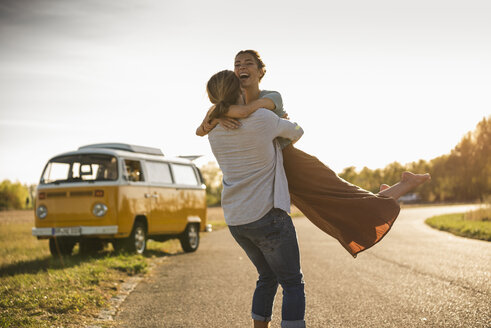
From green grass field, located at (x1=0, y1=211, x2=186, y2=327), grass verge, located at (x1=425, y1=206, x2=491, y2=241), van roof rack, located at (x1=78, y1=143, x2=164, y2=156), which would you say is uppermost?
van roof rack, located at (x1=78, y1=143, x2=164, y2=156)

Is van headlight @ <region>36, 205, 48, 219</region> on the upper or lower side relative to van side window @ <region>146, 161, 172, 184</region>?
lower

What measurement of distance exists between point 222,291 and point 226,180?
4.14 meters

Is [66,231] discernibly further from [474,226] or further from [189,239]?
[474,226]

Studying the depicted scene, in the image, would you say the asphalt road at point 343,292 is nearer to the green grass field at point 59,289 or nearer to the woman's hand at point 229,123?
the green grass field at point 59,289

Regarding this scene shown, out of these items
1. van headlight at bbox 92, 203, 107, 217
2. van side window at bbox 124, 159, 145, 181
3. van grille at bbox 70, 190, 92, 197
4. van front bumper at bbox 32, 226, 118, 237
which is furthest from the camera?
van side window at bbox 124, 159, 145, 181

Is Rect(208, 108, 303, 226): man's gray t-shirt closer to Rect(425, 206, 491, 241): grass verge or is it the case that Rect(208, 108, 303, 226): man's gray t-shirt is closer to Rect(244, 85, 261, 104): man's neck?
Rect(244, 85, 261, 104): man's neck

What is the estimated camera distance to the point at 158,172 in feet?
42.6

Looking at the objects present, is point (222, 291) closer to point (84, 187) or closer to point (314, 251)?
point (84, 187)

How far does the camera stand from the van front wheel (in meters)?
13.8

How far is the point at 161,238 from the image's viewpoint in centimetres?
1339

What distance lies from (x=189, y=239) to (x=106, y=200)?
3181mm

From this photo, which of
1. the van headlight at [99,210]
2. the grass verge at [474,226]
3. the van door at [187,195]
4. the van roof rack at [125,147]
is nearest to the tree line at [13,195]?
the grass verge at [474,226]

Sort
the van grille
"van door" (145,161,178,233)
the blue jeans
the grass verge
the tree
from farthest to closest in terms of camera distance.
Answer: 1. the tree
2. the grass verge
3. "van door" (145,161,178,233)
4. the van grille
5. the blue jeans

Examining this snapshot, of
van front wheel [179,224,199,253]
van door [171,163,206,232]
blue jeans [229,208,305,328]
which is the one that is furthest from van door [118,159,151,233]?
blue jeans [229,208,305,328]
